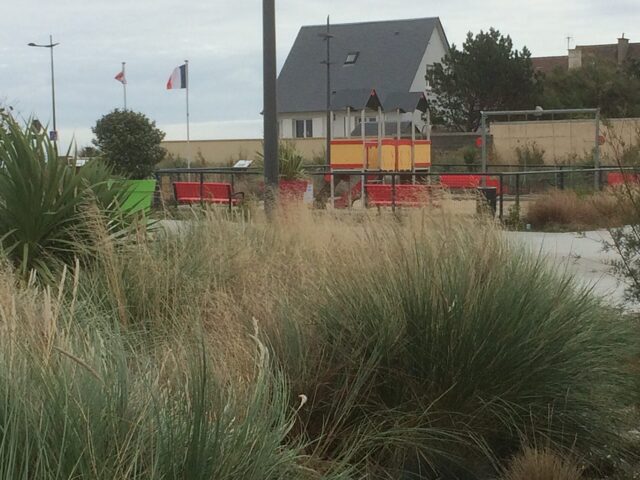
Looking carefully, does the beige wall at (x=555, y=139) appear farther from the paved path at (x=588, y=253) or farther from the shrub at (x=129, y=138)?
the paved path at (x=588, y=253)

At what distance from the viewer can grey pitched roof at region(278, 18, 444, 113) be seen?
228 feet

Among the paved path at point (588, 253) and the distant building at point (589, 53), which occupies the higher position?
the distant building at point (589, 53)

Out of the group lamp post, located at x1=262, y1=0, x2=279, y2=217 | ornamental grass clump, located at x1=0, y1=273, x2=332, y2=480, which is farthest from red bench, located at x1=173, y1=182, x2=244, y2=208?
ornamental grass clump, located at x1=0, y1=273, x2=332, y2=480

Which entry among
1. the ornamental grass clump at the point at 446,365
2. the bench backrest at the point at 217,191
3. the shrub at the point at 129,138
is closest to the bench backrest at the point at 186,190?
the bench backrest at the point at 217,191

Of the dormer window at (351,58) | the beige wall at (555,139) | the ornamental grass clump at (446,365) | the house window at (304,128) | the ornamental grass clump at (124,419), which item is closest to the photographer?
the ornamental grass clump at (124,419)

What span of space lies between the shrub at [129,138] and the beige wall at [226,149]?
40.0 ft

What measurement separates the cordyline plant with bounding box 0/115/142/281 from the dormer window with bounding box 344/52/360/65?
64.1 m

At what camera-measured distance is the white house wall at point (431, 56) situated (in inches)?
2815

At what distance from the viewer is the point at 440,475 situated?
4.53 m

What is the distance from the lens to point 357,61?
70.8m

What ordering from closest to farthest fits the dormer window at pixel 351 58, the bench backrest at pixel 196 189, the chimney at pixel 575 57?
the bench backrest at pixel 196 189 < the dormer window at pixel 351 58 < the chimney at pixel 575 57

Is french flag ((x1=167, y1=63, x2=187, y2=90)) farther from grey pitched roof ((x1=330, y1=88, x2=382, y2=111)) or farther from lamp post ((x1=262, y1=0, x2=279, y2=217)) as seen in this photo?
lamp post ((x1=262, y1=0, x2=279, y2=217))

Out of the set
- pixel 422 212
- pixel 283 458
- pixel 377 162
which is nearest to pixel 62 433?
pixel 283 458

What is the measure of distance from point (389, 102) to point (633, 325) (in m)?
24.1
